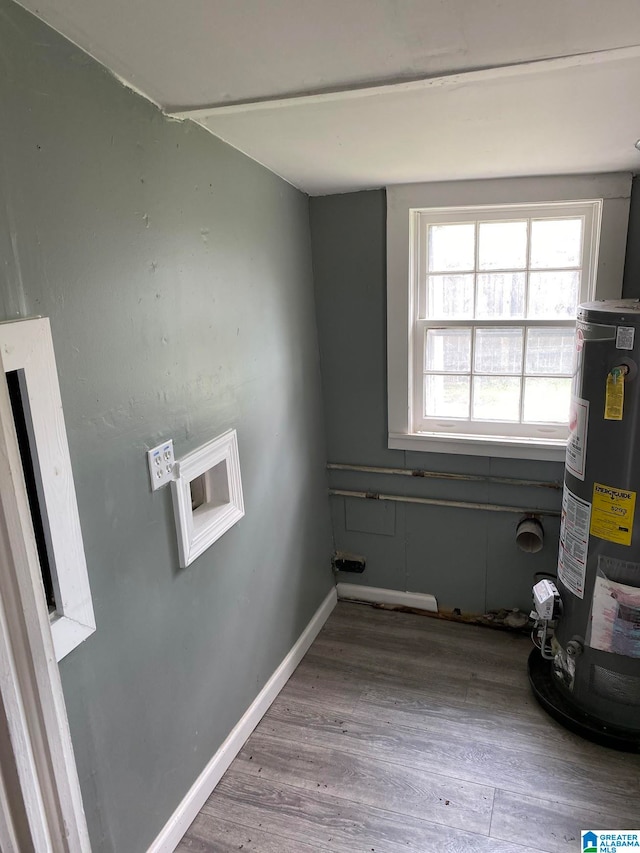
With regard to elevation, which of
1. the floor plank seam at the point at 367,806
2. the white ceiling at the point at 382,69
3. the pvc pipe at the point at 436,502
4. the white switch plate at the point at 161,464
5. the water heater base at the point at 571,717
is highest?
the white ceiling at the point at 382,69

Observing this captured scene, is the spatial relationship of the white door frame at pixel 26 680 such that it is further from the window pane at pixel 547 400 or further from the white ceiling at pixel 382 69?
the window pane at pixel 547 400

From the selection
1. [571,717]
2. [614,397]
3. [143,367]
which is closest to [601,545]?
[614,397]

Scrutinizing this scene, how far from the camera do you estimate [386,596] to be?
3.14m

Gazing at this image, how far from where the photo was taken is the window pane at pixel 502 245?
8.56 ft

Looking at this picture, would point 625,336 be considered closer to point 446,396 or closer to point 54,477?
point 446,396

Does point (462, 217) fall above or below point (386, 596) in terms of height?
above

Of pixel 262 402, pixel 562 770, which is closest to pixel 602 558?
pixel 562 770

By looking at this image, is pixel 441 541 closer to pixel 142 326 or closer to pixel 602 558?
pixel 602 558

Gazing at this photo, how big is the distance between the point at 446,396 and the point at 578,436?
854mm

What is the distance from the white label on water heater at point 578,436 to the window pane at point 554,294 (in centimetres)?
64

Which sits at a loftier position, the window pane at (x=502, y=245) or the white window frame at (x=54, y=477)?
the window pane at (x=502, y=245)

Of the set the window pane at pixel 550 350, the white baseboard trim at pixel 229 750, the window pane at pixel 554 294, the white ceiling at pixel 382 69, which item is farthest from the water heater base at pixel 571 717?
the white ceiling at pixel 382 69
